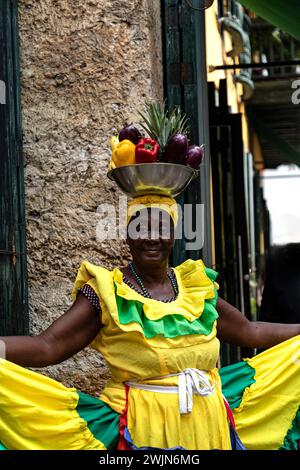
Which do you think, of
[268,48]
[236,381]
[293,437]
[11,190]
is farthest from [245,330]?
[268,48]

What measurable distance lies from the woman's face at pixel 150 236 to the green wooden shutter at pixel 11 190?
1190mm

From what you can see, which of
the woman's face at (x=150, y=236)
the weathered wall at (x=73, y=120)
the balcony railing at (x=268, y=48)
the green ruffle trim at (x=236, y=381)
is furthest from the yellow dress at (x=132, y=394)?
the balcony railing at (x=268, y=48)

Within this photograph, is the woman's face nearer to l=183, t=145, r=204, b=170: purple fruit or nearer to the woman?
the woman

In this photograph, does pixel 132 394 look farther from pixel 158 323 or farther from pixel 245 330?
pixel 245 330

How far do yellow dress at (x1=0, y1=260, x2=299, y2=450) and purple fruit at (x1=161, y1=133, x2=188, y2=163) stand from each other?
46 cm

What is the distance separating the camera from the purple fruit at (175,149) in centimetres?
264

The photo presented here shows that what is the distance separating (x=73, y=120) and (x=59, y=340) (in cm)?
178

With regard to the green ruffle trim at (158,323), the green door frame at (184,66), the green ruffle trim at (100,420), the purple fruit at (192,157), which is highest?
the green door frame at (184,66)

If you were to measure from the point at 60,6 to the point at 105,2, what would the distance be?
0.26 metres

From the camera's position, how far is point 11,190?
379 cm

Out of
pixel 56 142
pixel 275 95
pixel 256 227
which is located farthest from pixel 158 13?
pixel 256 227

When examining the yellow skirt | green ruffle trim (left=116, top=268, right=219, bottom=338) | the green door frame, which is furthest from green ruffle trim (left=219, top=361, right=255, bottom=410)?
the green door frame

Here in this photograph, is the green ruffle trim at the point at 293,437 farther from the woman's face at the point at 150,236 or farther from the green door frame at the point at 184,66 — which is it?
the green door frame at the point at 184,66

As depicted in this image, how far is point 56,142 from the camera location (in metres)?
3.95
